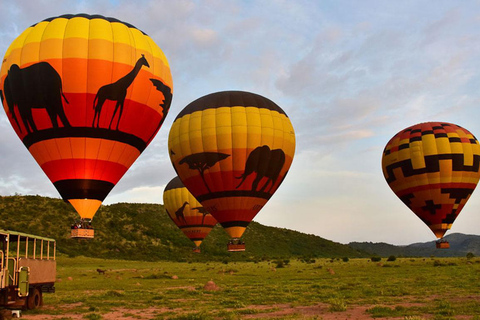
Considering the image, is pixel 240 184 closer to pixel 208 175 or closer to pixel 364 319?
pixel 208 175

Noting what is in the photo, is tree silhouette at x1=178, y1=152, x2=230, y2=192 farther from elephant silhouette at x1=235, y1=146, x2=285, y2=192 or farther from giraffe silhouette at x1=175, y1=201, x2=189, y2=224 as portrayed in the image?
giraffe silhouette at x1=175, y1=201, x2=189, y2=224

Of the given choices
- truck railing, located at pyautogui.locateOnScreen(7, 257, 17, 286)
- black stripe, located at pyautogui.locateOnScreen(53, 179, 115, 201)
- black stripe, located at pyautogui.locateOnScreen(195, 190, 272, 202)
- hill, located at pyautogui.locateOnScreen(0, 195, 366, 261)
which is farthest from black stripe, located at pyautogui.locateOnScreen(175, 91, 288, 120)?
hill, located at pyautogui.locateOnScreen(0, 195, 366, 261)

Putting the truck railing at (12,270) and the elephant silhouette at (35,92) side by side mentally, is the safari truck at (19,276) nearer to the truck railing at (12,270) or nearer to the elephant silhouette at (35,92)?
the truck railing at (12,270)

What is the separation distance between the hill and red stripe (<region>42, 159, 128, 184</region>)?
5033 cm

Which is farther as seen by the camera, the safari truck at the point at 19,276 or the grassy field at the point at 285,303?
the grassy field at the point at 285,303

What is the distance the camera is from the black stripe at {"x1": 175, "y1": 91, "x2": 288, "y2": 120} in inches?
1551

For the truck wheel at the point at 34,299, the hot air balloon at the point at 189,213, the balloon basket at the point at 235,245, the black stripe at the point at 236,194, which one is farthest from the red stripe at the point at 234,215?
the truck wheel at the point at 34,299

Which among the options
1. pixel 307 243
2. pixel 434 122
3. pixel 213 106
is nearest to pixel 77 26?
pixel 213 106

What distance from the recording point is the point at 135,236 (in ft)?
314

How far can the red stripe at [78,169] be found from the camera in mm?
27719

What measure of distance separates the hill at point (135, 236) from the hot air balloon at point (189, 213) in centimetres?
2604

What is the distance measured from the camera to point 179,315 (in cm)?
1866

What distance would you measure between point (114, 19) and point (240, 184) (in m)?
15.3

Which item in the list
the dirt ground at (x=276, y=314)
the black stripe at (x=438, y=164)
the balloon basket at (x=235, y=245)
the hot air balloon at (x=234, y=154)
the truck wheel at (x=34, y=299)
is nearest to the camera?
the dirt ground at (x=276, y=314)
